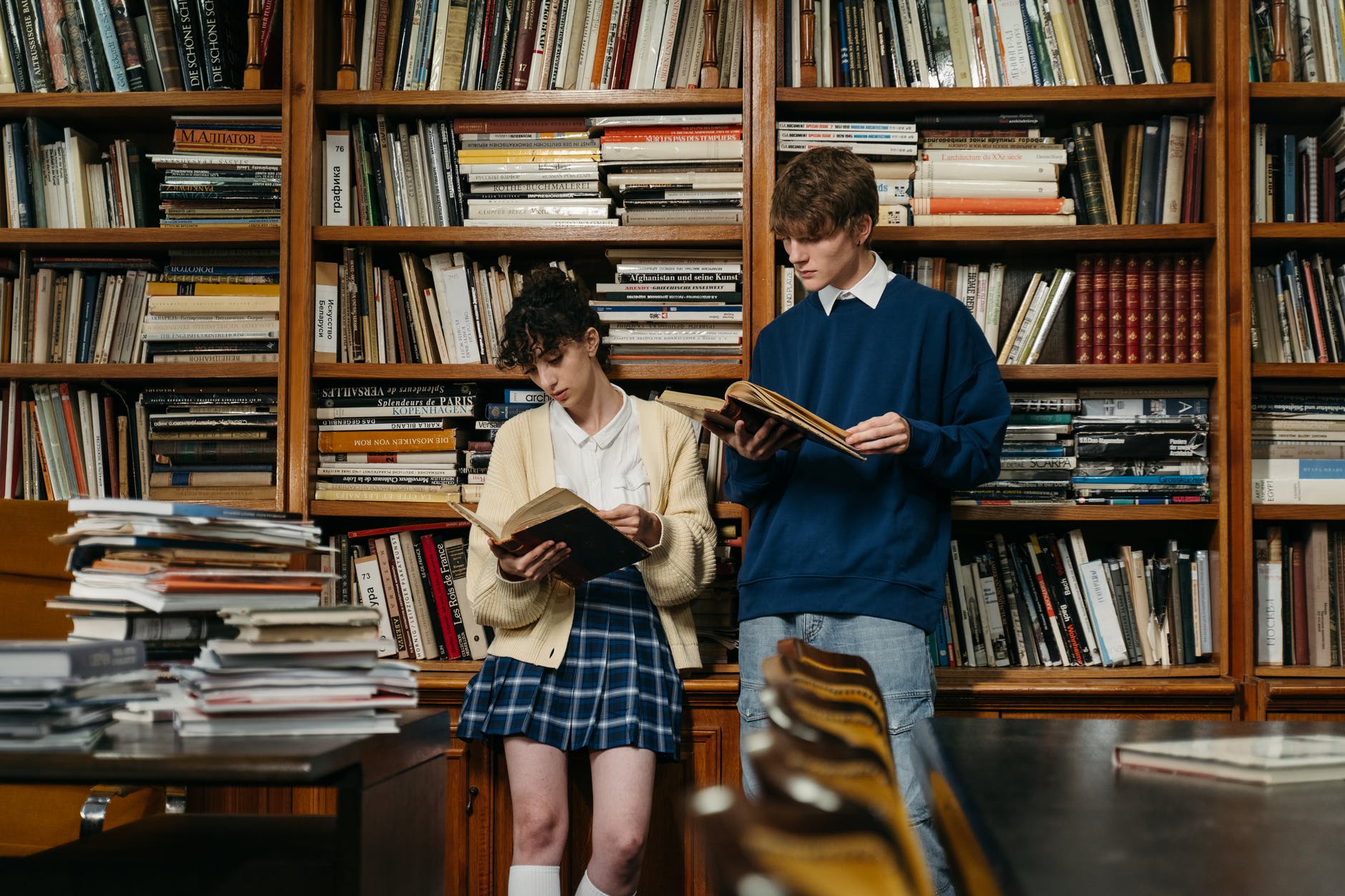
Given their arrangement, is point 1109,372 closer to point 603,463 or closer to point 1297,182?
point 1297,182

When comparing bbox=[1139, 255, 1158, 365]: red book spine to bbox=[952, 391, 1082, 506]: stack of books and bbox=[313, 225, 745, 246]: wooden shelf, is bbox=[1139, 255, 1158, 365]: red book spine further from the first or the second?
bbox=[313, 225, 745, 246]: wooden shelf

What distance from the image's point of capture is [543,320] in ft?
7.32

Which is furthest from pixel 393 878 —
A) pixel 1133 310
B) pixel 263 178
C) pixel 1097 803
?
pixel 1133 310

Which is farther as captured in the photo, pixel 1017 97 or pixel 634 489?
pixel 1017 97

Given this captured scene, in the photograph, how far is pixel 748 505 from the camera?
2139 mm

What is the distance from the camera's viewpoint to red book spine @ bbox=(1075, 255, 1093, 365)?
2.48 m

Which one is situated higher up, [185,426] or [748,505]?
[185,426]

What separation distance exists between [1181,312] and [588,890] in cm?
177

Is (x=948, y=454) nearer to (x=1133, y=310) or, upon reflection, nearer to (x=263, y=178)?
(x=1133, y=310)

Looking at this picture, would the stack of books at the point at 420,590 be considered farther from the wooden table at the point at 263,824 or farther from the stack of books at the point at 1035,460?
the stack of books at the point at 1035,460

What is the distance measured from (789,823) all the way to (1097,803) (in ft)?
1.53

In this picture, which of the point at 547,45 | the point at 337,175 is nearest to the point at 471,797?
the point at 337,175

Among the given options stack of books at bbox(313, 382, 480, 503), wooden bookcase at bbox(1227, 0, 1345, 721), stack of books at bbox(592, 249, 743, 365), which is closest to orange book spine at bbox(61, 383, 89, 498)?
stack of books at bbox(313, 382, 480, 503)

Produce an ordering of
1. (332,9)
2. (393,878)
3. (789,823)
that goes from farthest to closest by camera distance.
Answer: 1. (332,9)
2. (393,878)
3. (789,823)
